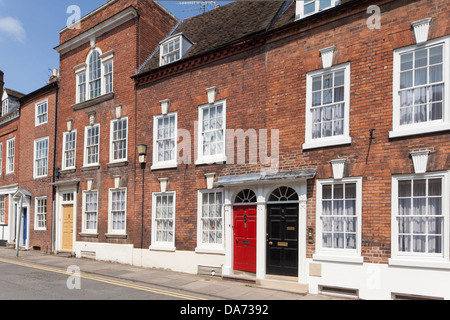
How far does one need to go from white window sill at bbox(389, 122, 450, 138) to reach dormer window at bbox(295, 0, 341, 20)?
430cm

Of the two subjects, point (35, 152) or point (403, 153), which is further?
point (35, 152)

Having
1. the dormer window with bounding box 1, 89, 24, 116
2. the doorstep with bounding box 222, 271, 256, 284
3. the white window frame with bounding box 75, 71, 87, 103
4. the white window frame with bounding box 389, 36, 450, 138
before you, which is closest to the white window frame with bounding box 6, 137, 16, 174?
the dormer window with bounding box 1, 89, 24, 116

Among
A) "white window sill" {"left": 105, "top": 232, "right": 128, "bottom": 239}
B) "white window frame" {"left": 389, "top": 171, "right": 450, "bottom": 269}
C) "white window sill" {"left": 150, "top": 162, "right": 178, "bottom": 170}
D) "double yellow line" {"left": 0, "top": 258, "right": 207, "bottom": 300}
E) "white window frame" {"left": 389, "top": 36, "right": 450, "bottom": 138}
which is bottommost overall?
"double yellow line" {"left": 0, "top": 258, "right": 207, "bottom": 300}

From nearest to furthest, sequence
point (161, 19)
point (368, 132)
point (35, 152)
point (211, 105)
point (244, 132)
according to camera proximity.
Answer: point (368, 132)
point (244, 132)
point (211, 105)
point (161, 19)
point (35, 152)

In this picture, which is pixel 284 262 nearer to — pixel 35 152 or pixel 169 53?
pixel 169 53

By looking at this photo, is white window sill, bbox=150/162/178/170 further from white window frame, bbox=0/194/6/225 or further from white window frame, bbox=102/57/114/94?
white window frame, bbox=0/194/6/225

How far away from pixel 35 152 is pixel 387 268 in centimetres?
Answer: 1977

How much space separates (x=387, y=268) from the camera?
8.66 metres

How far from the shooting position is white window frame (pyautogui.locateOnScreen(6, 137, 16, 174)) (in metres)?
23.5

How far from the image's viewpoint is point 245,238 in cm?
1150

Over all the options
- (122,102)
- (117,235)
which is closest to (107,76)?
(122,102)

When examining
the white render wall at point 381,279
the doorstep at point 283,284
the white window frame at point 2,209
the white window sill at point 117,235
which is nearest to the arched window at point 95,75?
the white window sill at point 117,235

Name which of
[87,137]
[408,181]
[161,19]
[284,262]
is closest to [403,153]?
[408,181]

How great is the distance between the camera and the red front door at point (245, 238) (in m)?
11.3
